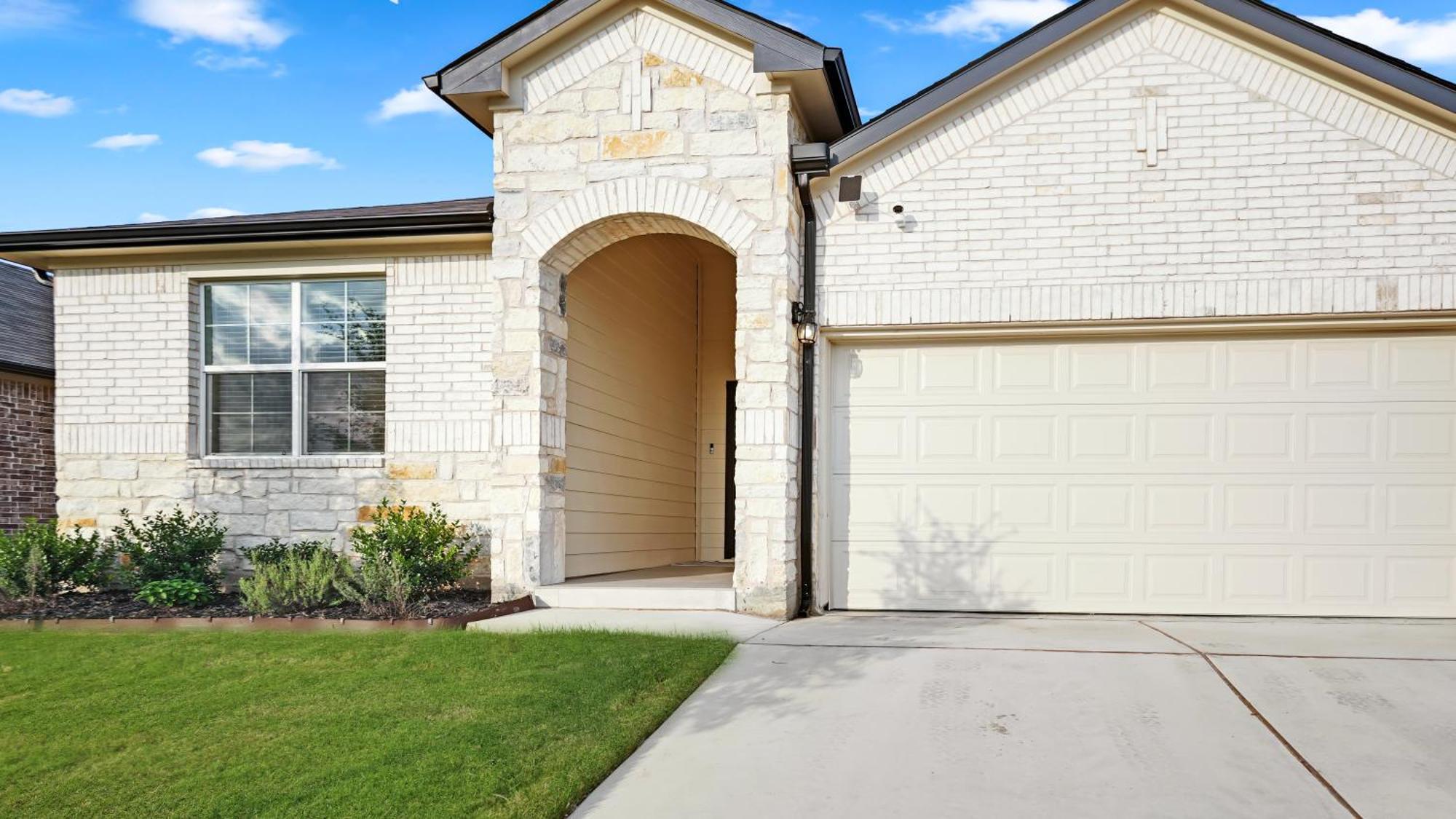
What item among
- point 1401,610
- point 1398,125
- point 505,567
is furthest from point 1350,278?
point 505,567

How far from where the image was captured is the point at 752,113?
8.33 metres

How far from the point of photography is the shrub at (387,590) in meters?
8.03

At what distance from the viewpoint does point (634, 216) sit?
28.1 ft

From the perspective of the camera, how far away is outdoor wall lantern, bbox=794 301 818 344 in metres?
8.35

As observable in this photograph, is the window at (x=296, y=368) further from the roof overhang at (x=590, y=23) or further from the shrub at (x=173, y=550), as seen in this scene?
the roof overhang at (x=590, y=23)

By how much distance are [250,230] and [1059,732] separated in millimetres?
7978

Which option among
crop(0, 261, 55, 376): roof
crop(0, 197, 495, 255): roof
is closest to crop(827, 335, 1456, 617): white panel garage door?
crop(0, 197, 495, 255): roof

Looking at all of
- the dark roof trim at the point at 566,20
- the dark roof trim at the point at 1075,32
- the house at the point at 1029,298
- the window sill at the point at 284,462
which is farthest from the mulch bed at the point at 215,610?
the dark roof trim at the point at 1075,32

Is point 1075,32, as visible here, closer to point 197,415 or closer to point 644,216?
point 644,216

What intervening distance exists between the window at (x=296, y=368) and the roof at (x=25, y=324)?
2.06 meters

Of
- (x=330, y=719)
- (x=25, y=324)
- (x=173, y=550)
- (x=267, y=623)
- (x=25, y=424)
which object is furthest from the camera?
(x=25, y=324)

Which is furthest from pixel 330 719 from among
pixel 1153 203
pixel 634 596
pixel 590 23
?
pixel 1153 203

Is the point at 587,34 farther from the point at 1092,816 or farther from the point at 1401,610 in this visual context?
the point at 1401,610

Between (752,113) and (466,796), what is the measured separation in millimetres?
5685
